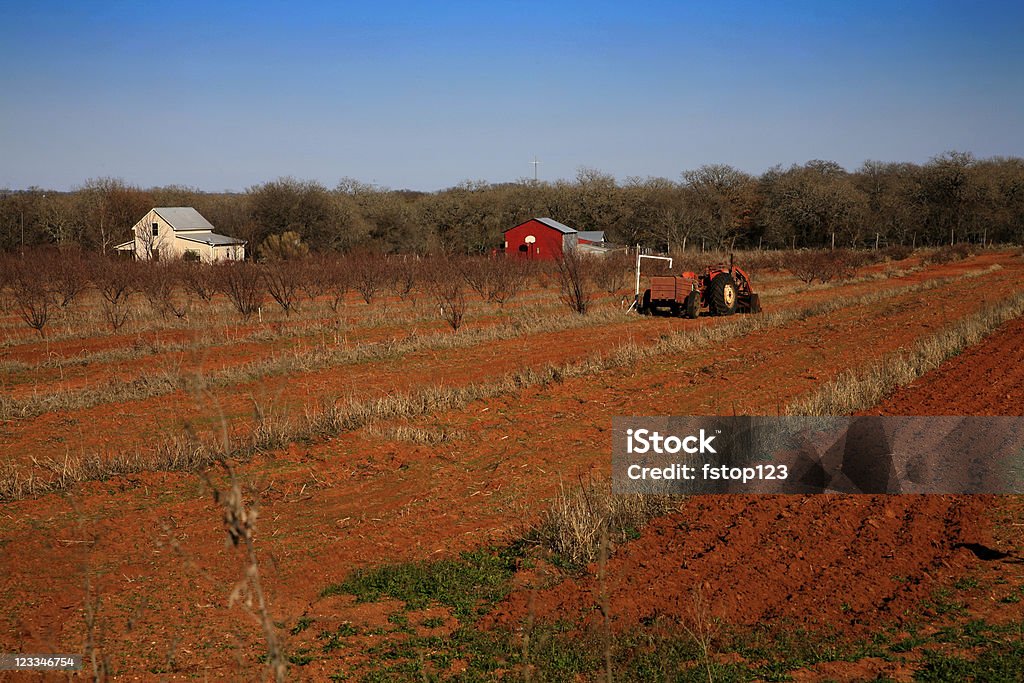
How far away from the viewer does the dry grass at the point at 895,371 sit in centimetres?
1023

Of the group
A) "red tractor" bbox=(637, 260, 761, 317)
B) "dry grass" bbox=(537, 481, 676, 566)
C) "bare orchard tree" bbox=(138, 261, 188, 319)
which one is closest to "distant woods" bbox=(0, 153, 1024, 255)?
"bare orchard tree" bbox=(138, 261, 188, 319)

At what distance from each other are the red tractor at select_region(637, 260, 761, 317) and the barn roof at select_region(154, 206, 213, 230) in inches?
1747

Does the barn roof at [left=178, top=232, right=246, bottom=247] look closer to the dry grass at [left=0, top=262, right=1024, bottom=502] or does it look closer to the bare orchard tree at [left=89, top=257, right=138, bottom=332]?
the bare orchard tree at [left=89, top=257, right=138, bottom=332]

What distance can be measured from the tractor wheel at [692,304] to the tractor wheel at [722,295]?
431mm

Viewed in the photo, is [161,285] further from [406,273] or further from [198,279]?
[406,273]

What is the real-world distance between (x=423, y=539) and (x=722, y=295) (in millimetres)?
16653

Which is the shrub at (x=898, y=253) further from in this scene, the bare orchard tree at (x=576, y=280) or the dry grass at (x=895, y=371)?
the dry grass at (x=895, y=371)

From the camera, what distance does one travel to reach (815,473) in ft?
26.5

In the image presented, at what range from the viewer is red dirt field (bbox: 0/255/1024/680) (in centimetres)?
542

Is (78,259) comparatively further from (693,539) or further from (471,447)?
(693,539)

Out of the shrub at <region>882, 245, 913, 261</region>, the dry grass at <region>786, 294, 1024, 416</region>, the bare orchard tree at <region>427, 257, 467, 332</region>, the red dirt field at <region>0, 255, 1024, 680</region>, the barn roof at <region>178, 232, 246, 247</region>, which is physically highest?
the barn roof at <region>178, 232, 246, 247</region>

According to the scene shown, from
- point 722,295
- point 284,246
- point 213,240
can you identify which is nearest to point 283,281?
point 722,295

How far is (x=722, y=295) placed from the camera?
73.9ft

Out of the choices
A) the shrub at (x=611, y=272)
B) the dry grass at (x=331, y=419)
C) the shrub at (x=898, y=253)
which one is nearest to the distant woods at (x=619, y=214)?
the shrub at (x=898, y=253)
